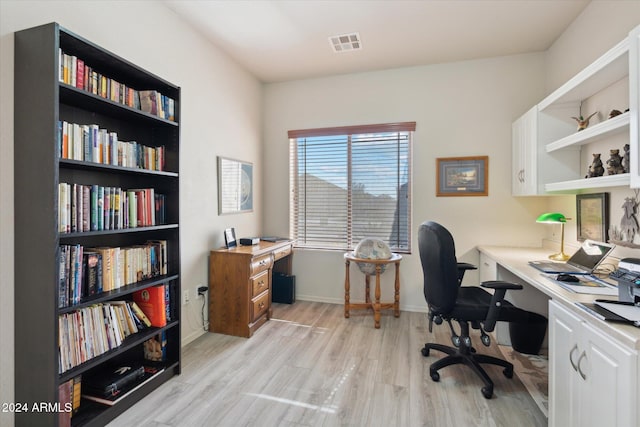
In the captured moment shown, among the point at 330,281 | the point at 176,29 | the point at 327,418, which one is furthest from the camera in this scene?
the point at 330,281

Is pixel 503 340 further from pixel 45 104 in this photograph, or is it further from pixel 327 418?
pixel 45 104

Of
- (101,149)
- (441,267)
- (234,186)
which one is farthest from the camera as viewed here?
(234,186)

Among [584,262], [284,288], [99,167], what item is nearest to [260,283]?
[284,288]

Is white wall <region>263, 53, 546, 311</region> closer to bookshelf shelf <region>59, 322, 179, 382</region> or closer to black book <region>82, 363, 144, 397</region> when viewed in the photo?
bookshelf shelf <region>59, 322, 179, 382</region>

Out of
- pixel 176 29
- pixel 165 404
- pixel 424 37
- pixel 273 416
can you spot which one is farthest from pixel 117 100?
pixel 424 37

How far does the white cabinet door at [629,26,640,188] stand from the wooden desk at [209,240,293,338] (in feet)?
8.62

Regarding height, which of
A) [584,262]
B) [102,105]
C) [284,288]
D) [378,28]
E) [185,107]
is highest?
[378,28]

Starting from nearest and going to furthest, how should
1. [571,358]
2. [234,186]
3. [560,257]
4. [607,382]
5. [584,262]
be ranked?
[607,382] < [571,358] < [584,262] < [560,257] < [234,186]

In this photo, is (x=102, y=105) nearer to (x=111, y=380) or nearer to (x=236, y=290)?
(x=111, y=380)

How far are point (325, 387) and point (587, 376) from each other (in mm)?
1460

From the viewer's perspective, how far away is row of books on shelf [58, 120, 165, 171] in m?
1.55

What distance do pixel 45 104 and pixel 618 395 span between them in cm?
272

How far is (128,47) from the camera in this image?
2.19 metres

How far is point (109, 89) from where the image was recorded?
1.82m
